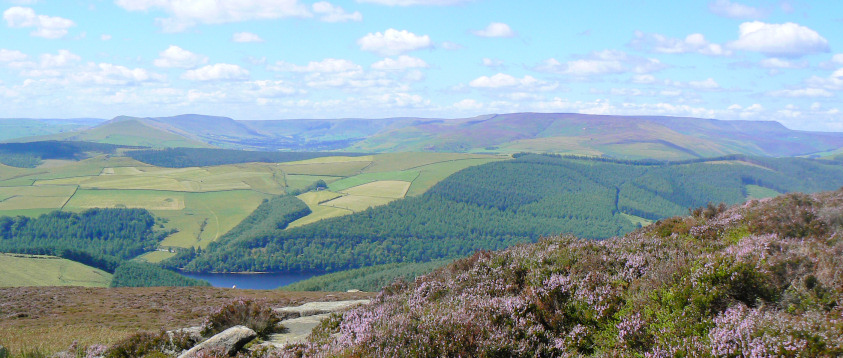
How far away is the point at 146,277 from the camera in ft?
325

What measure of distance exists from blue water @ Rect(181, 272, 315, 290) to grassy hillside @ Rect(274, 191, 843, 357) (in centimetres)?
12919

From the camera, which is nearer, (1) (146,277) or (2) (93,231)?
(1) (146,277)

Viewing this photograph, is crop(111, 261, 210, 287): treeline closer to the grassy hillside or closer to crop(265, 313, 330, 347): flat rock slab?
crop(265, 313, 330, 347): flat rock slab

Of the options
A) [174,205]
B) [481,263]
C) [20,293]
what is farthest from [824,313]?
[174,205]

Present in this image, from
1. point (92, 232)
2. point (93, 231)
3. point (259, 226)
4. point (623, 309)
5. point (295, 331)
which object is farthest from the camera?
point (259, 226)

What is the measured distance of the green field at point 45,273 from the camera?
65.0 metres

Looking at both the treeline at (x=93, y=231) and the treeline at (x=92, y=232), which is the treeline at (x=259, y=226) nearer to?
the treeline at (x=92, y=232)

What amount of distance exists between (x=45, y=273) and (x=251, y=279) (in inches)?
2784

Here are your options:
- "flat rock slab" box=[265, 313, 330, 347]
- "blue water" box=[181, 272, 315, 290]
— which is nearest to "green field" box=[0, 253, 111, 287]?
"blue water" box=[181, 272, 315, 290]

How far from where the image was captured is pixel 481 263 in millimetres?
11422

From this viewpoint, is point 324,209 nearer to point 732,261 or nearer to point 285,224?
point 285,224

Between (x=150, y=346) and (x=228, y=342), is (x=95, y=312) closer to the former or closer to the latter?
(x=150, y=346)

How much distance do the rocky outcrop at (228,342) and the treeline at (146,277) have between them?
90248mm

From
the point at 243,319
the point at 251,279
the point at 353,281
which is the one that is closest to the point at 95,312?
the point at 243,319
